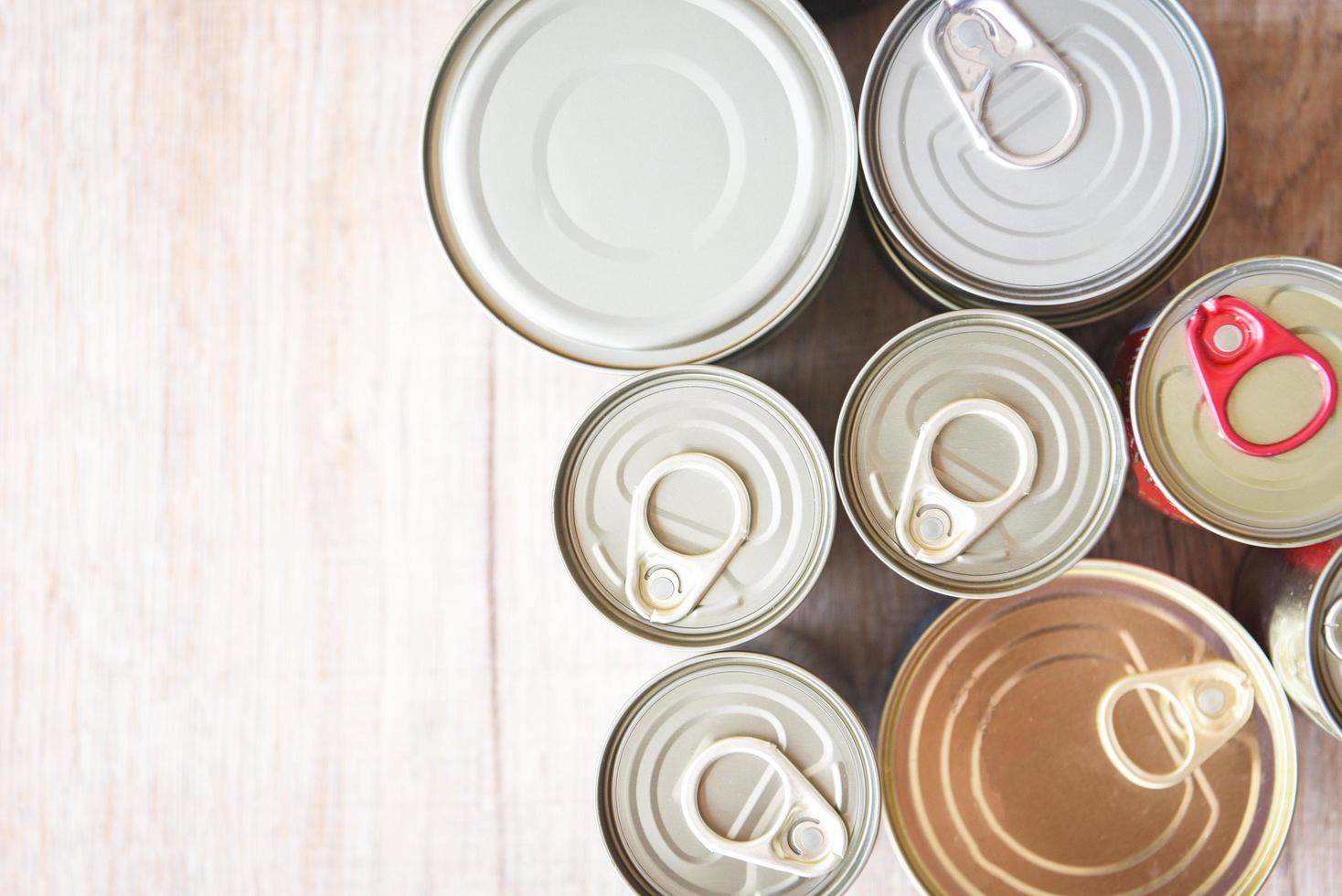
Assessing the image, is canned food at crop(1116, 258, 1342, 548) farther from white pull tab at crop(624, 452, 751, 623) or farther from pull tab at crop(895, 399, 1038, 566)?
white pull tab at crop(624, 452, 751, 623)

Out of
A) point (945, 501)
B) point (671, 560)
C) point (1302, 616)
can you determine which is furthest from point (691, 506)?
point (1302, 616)

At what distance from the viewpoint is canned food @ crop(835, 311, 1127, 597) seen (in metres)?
0.60

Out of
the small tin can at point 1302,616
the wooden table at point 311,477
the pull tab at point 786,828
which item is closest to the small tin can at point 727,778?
the pull tab at point 786,828

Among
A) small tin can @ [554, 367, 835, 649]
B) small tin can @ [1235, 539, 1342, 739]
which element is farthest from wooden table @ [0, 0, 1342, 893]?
small tin can @ [554, 367, 835, 649]

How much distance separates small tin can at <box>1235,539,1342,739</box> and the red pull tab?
0.11 metres

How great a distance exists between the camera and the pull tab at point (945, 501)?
594 mm

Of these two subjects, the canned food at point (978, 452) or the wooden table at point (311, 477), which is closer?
the canned food at point (978, 452)

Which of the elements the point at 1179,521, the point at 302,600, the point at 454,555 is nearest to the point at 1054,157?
the point at 1179,521

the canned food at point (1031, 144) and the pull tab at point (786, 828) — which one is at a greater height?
the canned food at point (1031, 144)

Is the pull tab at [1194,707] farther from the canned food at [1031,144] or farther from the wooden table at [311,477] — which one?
the canned food at [1031,144]

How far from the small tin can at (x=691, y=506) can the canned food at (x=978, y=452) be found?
0.16ft

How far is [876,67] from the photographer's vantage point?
605 millimetres

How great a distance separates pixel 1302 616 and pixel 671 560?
46 centimetres

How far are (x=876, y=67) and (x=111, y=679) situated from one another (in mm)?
884
